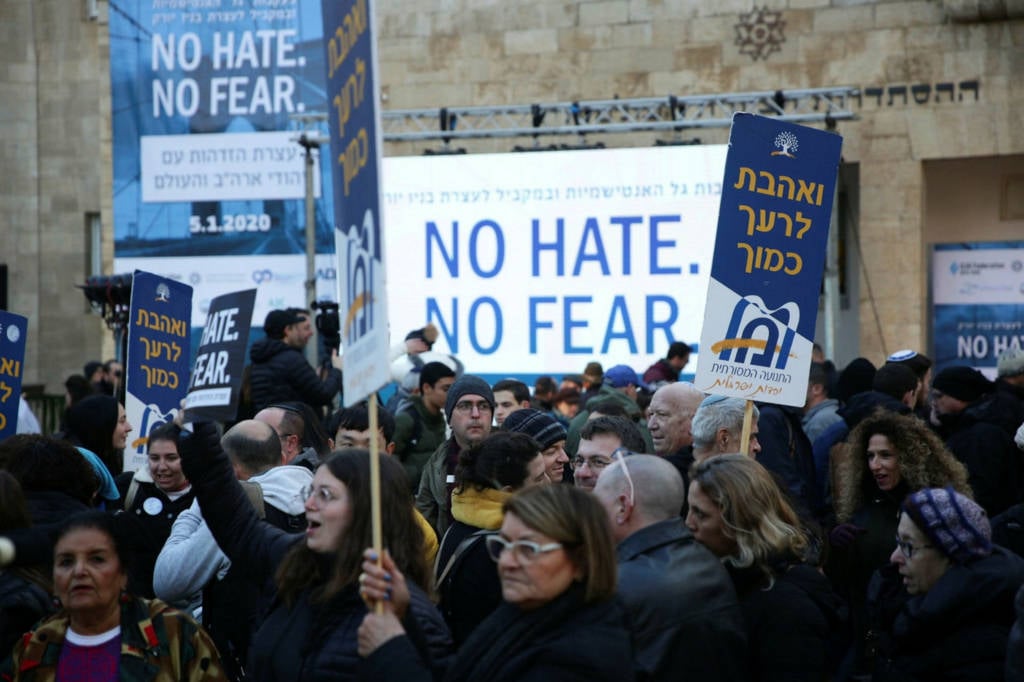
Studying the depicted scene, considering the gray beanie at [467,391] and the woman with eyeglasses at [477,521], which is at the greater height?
the gray beanie at [467,391]

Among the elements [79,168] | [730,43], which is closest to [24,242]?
[79,168]

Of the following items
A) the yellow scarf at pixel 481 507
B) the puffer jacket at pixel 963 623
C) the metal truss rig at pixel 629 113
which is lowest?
the puffer jacket at pixel 963 623

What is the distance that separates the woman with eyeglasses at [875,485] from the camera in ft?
19.0

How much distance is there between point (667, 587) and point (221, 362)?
1893 millimetres

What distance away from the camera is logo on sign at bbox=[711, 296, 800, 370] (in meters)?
5.99

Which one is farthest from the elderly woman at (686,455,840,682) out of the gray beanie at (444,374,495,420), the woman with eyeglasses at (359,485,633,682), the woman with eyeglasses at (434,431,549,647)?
the gray beanie at (444,374,495,420)

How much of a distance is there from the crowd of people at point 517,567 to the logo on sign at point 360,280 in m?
0.29

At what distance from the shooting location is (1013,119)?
16.9m

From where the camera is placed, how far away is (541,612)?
Result: 3453 millimetres

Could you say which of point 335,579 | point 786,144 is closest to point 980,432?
point 786,144

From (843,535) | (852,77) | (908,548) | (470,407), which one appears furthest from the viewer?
(852,77)

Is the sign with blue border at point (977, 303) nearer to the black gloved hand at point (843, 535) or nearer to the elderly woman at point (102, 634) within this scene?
the black gloved hand at point (843, 535)

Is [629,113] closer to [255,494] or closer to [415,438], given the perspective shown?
[415,438]

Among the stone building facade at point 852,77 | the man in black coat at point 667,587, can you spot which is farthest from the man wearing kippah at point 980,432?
the stone building facade at point 852,77
